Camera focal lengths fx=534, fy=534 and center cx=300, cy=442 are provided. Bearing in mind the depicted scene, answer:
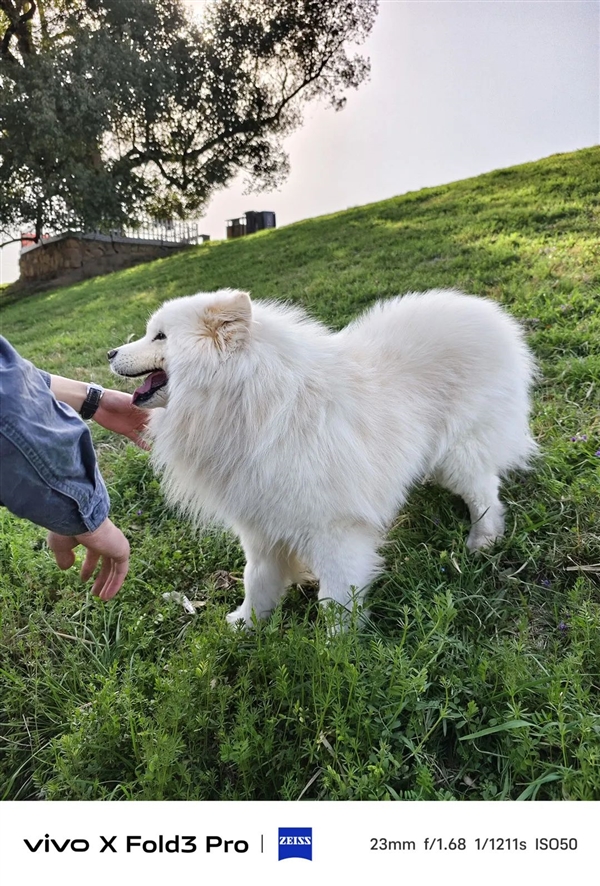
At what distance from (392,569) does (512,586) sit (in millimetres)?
404

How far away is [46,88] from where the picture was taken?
624cm

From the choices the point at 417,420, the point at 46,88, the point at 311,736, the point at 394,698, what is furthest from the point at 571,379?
the point at 46,88

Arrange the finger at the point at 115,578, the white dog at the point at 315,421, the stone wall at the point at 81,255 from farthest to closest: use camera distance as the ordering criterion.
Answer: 1. the stone wall at the point at 81,255
2. the white dog at the point at 315,421
3. the finger at the point at 115,578

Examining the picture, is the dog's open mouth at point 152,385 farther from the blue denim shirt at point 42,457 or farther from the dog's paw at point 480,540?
the dog's paw at point 480,540

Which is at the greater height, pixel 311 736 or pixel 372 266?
pixel 372 266

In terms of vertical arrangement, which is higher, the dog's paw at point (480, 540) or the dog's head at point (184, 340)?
the dog's head at point (184, 340)

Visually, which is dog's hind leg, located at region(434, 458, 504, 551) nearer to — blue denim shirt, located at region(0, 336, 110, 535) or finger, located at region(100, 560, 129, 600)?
finger, located at region(100, 560, 129, 600)

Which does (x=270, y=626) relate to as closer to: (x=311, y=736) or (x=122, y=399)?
(x=311, y=736)

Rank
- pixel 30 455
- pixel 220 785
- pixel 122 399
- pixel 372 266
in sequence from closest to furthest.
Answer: pixel 30 455 → pixel 220 785 → pixel 122 399 → pixel 372 266

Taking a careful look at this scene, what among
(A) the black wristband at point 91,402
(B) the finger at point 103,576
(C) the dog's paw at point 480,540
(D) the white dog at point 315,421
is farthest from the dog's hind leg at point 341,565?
(A) the black wristband at point 91,402

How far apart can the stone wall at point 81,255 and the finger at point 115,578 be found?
7.47 metres

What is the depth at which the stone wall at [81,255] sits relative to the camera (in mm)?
8414

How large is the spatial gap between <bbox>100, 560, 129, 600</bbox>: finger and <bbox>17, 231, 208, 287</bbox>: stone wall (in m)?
7.47
